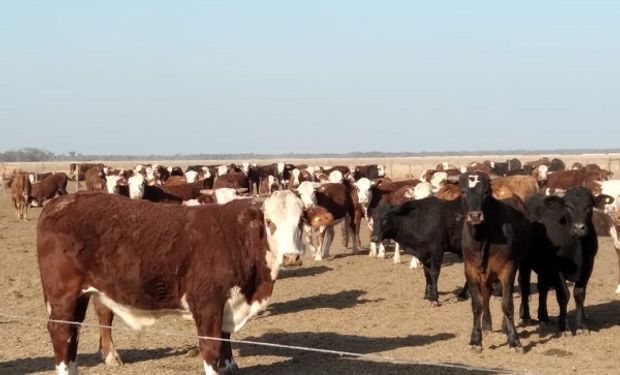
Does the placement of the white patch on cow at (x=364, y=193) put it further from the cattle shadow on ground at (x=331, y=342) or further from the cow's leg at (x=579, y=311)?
the cow's leg at (x=579, y=311)

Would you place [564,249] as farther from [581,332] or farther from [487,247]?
[487,247]

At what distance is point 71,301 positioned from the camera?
7.06 m

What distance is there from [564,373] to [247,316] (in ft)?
11.7

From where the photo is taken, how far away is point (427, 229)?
1318 centimetres

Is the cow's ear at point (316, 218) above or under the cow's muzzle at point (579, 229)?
above

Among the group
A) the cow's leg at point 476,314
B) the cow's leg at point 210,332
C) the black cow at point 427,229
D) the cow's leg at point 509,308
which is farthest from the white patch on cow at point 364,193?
the cow's leg at point 210,332

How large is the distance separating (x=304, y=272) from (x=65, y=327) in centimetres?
975

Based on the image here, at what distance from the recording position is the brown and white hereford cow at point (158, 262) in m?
7.02

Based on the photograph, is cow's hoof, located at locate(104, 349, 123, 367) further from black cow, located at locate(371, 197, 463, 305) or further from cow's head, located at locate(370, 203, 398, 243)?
cow's head, located at locate(370, 203, 398, 243)

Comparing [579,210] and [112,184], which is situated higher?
[579,210]

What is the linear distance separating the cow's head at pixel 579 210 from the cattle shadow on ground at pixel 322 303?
3.96m

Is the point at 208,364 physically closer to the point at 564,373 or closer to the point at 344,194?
the point at 564,373

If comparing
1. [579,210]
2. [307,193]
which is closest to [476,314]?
[579,210]

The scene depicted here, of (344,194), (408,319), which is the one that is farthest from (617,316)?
(344,194)
